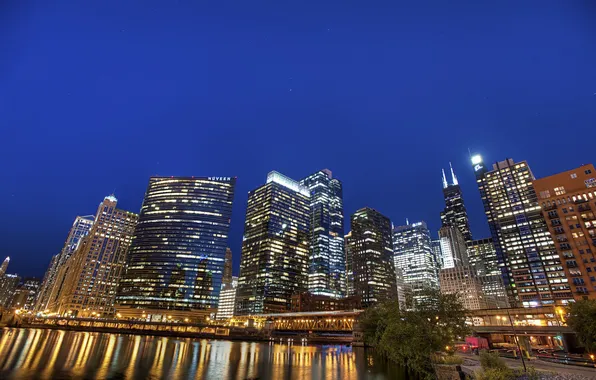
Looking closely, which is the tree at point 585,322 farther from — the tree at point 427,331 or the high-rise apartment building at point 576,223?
the high-rise apartment building at point 576,223

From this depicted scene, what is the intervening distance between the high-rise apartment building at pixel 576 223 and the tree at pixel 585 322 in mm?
67223

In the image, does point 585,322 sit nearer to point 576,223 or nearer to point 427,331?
point 427,331

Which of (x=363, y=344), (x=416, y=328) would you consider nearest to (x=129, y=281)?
(x=363, y=344)

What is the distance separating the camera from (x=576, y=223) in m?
101

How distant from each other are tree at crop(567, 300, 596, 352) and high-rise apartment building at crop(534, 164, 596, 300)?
67.2 meters

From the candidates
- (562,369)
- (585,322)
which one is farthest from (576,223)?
(562,369)

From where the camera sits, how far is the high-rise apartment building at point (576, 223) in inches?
3873

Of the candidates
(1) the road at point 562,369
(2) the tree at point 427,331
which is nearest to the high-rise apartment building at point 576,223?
(2) the tree at point 427,331

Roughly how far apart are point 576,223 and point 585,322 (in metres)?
75.7

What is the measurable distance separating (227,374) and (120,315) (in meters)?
180

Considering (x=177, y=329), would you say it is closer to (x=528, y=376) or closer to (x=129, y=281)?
(x=129, y=281)

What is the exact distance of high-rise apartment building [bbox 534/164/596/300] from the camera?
98.4 m

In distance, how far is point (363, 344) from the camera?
117 metres

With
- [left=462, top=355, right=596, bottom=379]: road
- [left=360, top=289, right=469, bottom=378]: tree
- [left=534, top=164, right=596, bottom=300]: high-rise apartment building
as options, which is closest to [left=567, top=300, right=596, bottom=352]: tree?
[left=462, top=355, right=596, bottom=379]: road
